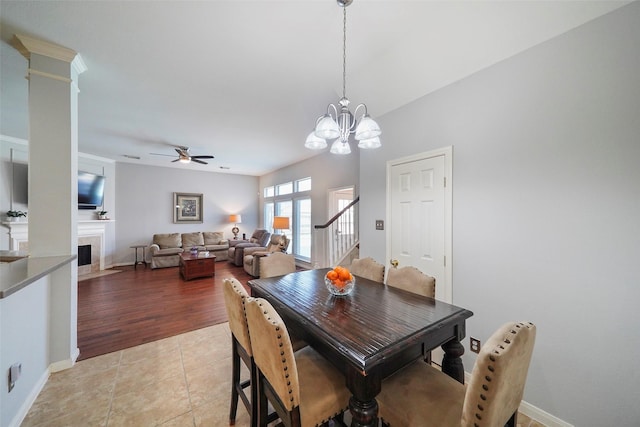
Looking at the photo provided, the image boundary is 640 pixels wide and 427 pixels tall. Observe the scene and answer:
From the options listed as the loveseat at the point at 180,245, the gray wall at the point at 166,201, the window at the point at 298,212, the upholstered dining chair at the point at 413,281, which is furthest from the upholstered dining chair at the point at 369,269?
the gray wall at the point at 166,201

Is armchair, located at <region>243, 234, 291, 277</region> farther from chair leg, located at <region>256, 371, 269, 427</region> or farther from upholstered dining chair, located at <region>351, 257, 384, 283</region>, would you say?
chair leg, located at <region>256, 371, 269, 427</region>

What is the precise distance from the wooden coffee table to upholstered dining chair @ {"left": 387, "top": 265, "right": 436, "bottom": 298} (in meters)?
4.41

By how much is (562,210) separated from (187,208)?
8.14m

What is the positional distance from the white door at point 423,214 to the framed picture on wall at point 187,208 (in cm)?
664

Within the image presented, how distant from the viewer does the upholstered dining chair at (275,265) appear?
243 centimetres

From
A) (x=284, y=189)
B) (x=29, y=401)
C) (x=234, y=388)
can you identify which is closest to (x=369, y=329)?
(x=234, y=388)

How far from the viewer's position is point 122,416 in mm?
1618

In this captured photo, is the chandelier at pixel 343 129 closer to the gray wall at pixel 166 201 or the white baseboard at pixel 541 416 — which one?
the white baseboard at pixel 541 416

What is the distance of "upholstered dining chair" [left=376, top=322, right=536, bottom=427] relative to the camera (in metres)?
0.82

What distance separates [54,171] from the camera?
6.56 feet

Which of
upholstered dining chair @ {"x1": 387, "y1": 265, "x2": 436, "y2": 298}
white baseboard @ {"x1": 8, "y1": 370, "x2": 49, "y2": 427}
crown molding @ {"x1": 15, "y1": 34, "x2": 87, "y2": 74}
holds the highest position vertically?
crown molding @ {"x1": 15, "y1": 34, "x2": 87, "y2": 74}

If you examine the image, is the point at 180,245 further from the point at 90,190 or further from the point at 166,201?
the point at 90,190

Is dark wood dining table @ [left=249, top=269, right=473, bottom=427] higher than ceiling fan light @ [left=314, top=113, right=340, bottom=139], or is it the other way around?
ceiling fan light @ [left=314, top=113, right=340, bottom=139]

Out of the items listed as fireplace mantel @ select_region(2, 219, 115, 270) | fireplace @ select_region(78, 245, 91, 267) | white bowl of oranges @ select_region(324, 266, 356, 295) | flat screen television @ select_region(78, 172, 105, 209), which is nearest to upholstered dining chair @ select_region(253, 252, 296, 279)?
white bowl of oranges @ select_region(324, 266, 356, 295)
